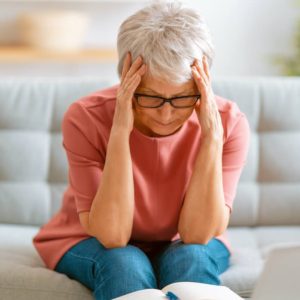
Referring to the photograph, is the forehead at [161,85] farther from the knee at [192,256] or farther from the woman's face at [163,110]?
the knee at [192,256]

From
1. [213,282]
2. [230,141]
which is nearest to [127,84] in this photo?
[230,141]

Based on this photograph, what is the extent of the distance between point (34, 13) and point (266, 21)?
1.20m

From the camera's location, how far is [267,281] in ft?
4.34

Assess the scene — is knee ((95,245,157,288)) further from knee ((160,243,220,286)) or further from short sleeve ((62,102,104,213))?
short sleeve ((62,102,104,213))

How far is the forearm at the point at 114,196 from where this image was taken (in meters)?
1.99

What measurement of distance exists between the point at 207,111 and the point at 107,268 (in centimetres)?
49

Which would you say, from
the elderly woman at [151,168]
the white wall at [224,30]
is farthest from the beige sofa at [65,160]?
the white wall at [224,30]

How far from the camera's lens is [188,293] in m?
1.75

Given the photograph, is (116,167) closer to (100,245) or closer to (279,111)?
(100,245)

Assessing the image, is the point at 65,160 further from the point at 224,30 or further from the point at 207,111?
the point at 224,30

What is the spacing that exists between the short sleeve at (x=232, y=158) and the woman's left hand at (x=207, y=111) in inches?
2.7

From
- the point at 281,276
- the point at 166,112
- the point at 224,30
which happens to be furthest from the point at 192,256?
the point at 224,30

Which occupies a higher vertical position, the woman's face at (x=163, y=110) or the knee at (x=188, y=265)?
the woman's face at (x=163, y=110)

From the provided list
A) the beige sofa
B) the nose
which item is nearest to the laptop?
the nose
